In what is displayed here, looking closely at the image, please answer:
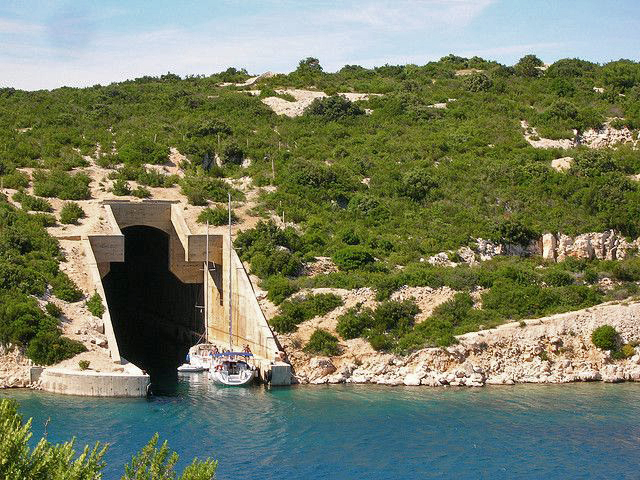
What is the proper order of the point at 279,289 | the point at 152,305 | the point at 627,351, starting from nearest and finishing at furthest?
the point at 627,351, the point at 279,289, the point at 152,305

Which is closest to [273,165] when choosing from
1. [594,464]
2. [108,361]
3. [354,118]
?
[354,118]

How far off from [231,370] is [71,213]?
16.5 metres

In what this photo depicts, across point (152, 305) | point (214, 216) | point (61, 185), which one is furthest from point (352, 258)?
point (61, 185)

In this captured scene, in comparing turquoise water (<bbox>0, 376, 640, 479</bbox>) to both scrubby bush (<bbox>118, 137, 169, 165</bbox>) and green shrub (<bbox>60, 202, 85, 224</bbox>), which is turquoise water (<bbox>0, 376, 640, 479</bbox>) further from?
scrubby bush (<bbox>118, 137, 169, 165</bbox>)

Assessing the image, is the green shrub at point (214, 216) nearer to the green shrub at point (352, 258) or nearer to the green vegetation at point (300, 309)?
the green shrub at point (352, 258)

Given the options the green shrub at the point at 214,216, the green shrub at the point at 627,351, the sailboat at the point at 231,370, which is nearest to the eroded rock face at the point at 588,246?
the green shrub at the point at 627,351

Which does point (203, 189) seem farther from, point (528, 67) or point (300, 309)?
point (528, 67)

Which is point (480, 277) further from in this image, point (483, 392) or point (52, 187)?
point (52, 187)

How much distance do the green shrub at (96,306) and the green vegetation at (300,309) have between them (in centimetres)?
840

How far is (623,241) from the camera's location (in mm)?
53000

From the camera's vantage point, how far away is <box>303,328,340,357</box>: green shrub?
41.6 metres

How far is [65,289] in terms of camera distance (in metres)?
42.8

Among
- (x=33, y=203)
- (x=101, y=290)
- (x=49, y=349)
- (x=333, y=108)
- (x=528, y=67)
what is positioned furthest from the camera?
(x=528, y=67)

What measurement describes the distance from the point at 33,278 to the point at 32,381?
21.6 feet
